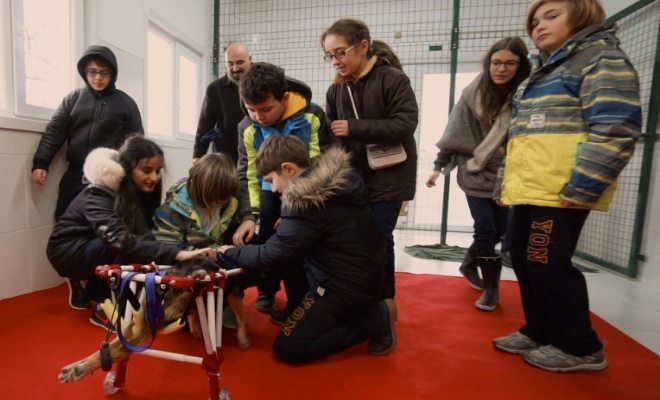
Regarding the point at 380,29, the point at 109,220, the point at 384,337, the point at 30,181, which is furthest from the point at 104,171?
the point at 380,29

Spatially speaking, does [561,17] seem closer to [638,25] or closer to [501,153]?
[501,153]

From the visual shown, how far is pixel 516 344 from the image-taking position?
132cm

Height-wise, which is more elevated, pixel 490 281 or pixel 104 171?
pixel 104 171

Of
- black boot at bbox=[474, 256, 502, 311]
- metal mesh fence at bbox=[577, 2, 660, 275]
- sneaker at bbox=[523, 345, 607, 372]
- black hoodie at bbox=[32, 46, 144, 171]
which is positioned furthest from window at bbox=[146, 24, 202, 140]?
metal mesh fence at bbox=[577, 2, 660, 275]

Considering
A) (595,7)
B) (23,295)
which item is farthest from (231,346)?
(595,7)

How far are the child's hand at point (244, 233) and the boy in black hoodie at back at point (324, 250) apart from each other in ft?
0.63

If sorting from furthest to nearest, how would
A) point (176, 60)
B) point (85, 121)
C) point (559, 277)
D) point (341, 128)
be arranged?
point (176, 60) → point (85, 121) → point (341, 128) → point (559, 277)

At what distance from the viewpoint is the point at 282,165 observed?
1.23 meters

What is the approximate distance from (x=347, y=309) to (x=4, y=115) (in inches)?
69.7

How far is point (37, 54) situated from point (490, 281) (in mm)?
2479

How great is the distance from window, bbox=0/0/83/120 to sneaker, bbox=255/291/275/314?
4.65 feet

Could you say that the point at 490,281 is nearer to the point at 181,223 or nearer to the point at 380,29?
the point at 181,223

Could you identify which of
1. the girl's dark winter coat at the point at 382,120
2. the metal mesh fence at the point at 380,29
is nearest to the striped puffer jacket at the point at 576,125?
the girl's dark winter coat at the point at 382,120

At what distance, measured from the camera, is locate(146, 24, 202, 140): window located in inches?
121
